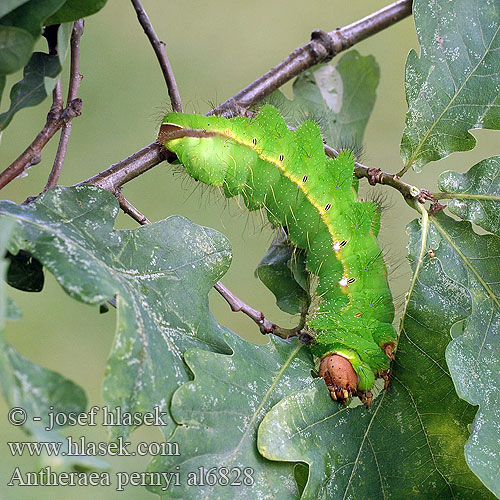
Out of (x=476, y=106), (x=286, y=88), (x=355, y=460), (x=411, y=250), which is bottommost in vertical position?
(x=286, y=88)

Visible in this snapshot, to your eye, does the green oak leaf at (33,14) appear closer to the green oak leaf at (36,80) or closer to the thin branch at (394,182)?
the green oak leaf at (36,80)

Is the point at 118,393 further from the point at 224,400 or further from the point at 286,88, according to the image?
the point at 286,88

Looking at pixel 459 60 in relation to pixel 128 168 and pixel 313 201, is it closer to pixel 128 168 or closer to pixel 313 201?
pixel 313 201

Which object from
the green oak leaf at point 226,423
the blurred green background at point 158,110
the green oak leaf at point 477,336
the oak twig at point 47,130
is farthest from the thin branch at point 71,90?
the blurred green background at point 158,110

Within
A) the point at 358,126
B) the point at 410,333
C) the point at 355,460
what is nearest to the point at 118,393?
the point at 355,460

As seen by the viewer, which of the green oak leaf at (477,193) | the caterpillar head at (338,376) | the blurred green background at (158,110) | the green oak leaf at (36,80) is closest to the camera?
the green oak leaf at (36,80)

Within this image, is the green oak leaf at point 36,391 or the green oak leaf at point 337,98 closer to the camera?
Result: the green oak leaf at point 36,391

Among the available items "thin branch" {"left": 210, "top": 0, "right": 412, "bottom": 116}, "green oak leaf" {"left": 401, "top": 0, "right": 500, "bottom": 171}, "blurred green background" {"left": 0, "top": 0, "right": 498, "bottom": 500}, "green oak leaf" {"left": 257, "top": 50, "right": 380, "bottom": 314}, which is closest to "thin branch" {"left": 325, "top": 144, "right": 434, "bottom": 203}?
"green oak leaf" {"left": 401, "top": 0, "right": 500, "bottom": 171}
